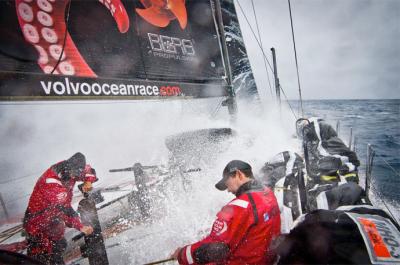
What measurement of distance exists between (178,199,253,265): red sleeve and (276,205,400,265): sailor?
0.40 metres

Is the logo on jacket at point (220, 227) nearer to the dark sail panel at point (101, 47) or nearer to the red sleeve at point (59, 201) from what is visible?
the dark sail panel at point (101, 47)

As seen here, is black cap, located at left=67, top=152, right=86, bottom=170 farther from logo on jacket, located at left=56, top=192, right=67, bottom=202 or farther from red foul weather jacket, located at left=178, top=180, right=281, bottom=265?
red foul weather jacket, located at left=178, top=180, right=281, bottom=265

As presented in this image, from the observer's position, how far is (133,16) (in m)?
2.87

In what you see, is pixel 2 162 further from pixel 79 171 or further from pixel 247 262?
pixel 247 262

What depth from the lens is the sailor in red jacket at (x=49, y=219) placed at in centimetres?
262

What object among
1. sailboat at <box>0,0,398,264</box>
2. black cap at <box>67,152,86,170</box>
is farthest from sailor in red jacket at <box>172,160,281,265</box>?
black cap at <box>67,152,86,170</box>

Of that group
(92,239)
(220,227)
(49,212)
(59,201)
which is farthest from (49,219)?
(220,227)

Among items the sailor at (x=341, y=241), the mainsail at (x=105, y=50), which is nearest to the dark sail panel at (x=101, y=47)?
the mainsail at (x=105, y=50)

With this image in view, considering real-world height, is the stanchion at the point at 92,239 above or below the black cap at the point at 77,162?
below

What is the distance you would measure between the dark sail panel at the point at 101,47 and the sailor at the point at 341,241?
75.9 inches

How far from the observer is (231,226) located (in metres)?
1.74

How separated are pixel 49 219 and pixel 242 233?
2113 millimetres

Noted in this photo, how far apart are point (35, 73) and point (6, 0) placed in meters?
0.54

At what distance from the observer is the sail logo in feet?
10.4
